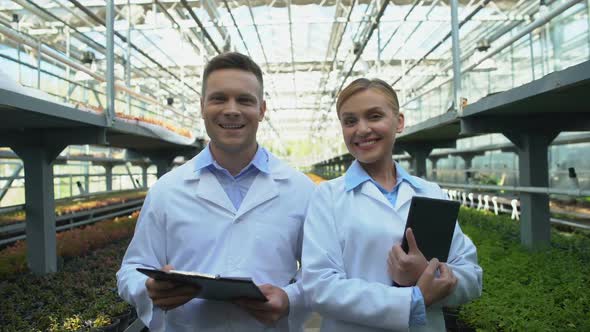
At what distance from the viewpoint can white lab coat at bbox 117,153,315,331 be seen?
1.76m

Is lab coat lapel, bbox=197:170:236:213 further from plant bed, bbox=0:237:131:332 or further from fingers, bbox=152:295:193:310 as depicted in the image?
plant bed, bbox=0:237:131:332

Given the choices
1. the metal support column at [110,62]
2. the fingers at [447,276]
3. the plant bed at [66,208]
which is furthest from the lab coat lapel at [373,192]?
the plant bed at [66,208]

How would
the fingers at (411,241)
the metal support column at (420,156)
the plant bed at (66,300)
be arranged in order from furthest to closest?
the metal support column at (420,156), the plant bed at (66,300), the fingers at (411,241)

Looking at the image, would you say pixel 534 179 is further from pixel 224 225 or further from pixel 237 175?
pixel 224 225

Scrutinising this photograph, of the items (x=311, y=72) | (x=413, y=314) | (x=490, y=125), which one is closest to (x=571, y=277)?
(x=490, y=125)

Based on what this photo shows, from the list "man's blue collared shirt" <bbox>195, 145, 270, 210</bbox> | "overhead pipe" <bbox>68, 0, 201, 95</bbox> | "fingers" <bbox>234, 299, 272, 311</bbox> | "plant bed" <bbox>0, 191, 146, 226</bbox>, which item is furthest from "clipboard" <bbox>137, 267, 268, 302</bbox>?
"plant bed" <bbox>0, 191, 146, 226</bbox>

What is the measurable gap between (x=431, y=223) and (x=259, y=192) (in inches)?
26.2

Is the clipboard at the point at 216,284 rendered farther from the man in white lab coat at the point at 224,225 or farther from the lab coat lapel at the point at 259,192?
the lab coat lapel at the point at 259,192

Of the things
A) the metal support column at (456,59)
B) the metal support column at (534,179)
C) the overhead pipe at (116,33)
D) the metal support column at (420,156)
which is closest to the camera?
the metal support column at (456,59)

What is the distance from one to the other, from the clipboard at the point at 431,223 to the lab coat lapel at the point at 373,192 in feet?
0.56

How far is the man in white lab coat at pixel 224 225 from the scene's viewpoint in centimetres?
177

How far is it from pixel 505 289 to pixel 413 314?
2592mm

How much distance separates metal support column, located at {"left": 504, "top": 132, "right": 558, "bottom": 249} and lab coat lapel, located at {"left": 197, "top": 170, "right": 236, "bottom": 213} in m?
4.38

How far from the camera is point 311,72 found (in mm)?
23250
